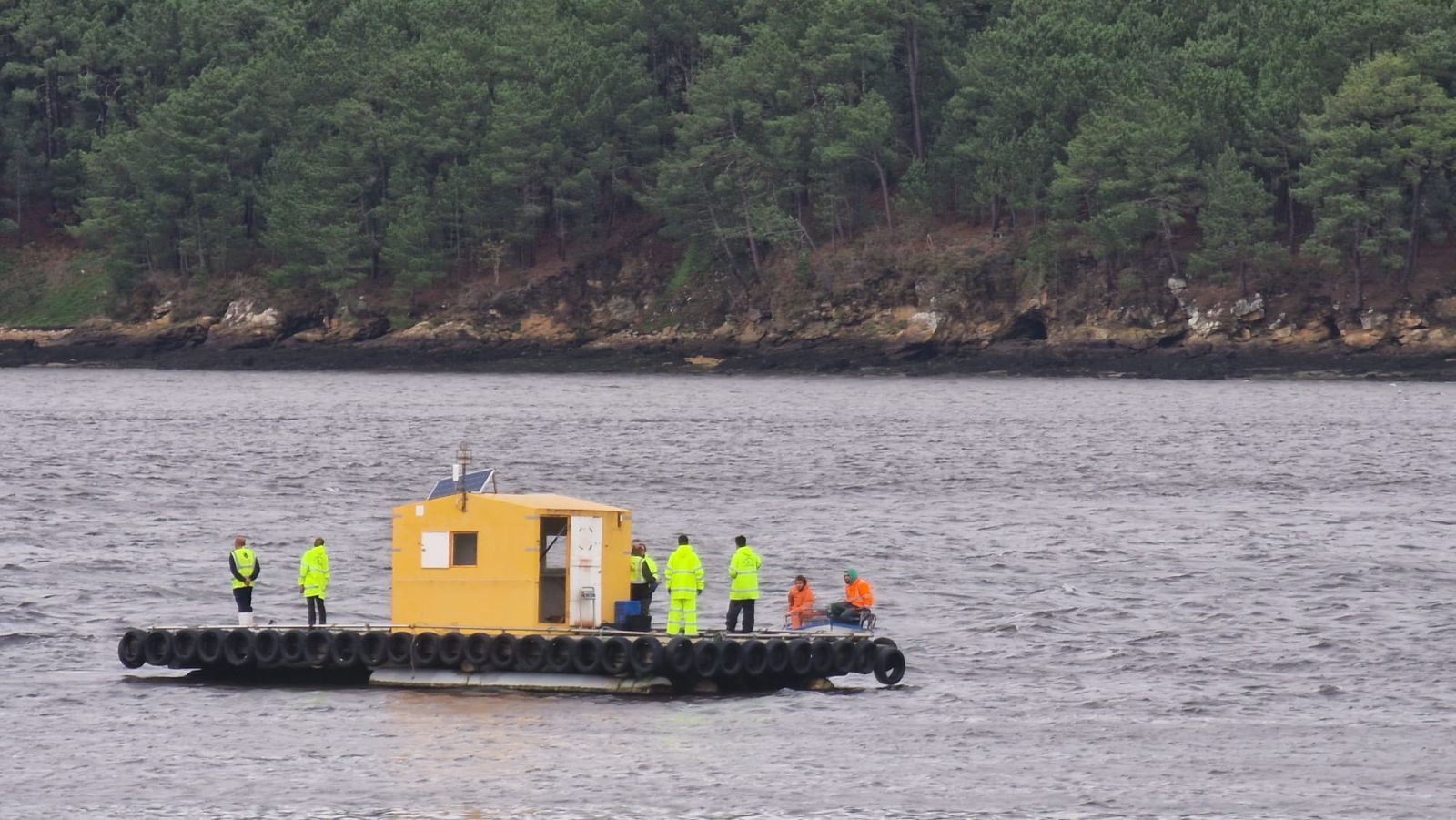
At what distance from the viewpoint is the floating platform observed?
3478cm

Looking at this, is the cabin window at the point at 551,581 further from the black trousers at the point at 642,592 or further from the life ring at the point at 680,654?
the life ring at the point at 680,654

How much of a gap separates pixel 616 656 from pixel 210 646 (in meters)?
6.90

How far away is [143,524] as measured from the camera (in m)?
61.6

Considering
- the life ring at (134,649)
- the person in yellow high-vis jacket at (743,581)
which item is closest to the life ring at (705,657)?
the person in yellow high-vis jacket at (743,581)

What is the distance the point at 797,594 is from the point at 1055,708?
4901 millimetres

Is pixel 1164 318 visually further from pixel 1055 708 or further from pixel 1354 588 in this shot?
pixel 1055 708

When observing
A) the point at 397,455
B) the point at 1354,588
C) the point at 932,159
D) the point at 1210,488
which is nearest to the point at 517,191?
the point at 932,159

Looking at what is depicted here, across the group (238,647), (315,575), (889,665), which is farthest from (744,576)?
(238,647)

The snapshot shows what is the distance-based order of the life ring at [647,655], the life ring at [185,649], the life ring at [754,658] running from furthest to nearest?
the life ring at [185,649]
the life ring at [754,658]
the life ring at [647,655]

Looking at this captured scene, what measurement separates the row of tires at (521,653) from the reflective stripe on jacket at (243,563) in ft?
5.79

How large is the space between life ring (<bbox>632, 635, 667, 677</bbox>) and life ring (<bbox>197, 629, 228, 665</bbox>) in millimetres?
6897

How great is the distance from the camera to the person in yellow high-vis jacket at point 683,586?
35562 millimetres

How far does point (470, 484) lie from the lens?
36.8 metres

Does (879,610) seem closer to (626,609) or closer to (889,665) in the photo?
(889,665)
